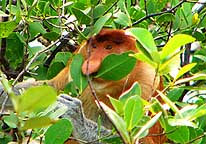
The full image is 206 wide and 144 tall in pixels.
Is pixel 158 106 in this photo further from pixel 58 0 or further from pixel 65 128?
pixel 58 0

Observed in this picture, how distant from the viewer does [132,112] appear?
48.4 inches

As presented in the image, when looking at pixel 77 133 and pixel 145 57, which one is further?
pixel 77 133

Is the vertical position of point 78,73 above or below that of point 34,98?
below

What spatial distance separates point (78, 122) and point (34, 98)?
1.58 m

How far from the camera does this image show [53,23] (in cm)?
246

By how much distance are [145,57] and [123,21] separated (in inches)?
33.1

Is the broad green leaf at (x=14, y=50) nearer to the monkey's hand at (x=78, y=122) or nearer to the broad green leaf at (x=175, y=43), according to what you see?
the monkey's hand at (x=78, y=122)

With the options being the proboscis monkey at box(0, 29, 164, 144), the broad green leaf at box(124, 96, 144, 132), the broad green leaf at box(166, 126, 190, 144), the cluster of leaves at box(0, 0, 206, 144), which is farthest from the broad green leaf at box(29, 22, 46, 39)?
the broad green leaf at box(124, 96, 144, 132)

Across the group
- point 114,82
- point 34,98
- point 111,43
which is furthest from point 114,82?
point 34,98

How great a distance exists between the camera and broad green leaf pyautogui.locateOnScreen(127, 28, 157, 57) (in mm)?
1336

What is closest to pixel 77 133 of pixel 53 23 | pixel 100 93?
pixel 100 93

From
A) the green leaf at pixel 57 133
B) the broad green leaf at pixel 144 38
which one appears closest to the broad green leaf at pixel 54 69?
the green leaf at pixel 57 133

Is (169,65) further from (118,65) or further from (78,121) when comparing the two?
(78,121)

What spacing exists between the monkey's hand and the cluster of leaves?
0.05 meters
